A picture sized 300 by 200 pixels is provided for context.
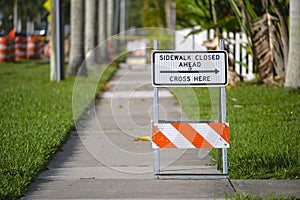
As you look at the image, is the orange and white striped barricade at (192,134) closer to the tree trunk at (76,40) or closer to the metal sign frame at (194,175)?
the metal sign frame at (194,175)

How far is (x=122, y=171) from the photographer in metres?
7.81

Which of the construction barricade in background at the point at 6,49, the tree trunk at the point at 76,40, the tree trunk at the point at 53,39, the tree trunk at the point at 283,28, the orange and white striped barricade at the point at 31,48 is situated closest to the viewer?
the tree trunk at the point at 283,28

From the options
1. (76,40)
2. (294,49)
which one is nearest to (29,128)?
(294,49)

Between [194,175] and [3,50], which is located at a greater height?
[3,50]

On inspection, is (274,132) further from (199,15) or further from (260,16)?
(199,15)

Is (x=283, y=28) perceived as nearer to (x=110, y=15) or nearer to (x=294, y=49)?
(x=294, y=49)

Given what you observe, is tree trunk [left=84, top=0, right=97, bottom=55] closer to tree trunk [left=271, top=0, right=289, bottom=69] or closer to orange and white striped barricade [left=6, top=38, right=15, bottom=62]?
orange and white striped barricade [left=6, top=38, right=15, bottom=62]

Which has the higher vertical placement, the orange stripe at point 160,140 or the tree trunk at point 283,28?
the tree trunk at point 283,28

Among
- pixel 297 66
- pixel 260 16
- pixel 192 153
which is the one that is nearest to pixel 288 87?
pixel 297 66

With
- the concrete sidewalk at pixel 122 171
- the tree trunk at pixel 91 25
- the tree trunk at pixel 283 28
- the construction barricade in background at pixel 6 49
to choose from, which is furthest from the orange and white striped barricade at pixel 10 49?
the concrete sidewalk at pixel 122 171

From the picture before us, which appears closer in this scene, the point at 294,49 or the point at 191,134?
the point at 191,134

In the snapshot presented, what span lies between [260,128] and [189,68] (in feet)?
10.3

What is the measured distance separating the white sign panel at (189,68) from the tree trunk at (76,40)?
14.1 m

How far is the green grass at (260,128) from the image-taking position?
24.9ft
